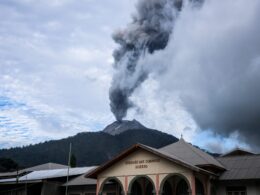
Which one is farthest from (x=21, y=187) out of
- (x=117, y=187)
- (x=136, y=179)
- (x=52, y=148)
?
(x=52, y=148)

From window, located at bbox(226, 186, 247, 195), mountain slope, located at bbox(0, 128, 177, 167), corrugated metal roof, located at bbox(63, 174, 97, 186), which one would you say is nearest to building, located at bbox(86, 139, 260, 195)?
window, located at bbox(226, 186, 247, 195)

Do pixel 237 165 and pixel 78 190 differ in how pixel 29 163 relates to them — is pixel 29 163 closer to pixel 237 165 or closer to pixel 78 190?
pixel 78 190

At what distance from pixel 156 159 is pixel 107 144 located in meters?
137

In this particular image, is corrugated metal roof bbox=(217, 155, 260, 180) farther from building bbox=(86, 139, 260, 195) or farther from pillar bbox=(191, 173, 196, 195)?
pillar bbox=(191, 173, 196, 195)

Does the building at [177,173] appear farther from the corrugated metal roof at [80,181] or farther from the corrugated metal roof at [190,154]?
the corrugated metal roof at [80,181]

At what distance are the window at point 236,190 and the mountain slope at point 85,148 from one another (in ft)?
344

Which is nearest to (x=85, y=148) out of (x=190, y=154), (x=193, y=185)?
(x=190, y=154)

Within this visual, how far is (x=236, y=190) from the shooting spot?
30.8m

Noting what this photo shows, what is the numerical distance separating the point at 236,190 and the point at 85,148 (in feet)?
415

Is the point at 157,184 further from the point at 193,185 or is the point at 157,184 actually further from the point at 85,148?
the point at 85,148

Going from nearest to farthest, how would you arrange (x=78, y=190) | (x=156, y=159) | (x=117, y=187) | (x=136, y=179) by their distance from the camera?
(x=156, y=159)
(x=136, y=179)
(x=117, y=187)
(x=78, y=190)

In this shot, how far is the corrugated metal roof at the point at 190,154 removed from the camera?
3224 centimetres

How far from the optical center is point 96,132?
17200cm

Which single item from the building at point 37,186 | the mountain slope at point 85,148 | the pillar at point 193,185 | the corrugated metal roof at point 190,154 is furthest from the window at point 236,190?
the mountain slope at point 85,148
